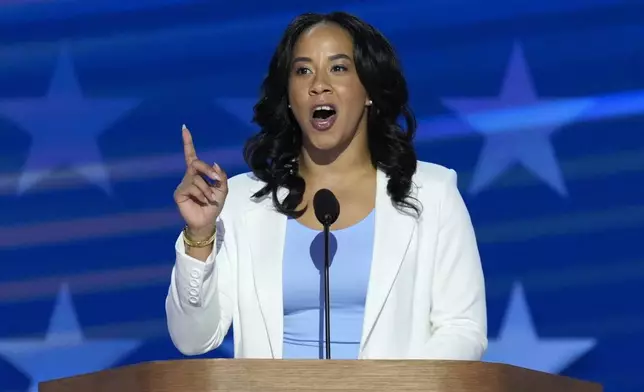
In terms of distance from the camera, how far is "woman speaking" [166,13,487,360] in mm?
2461

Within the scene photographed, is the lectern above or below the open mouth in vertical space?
below

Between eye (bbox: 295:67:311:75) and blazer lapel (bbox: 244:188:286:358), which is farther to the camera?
eye (bbox: 295:67:311:75)

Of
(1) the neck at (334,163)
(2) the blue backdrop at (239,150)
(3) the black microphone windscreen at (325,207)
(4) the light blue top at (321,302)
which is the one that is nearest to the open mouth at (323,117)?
(1) the neck at (334,163)

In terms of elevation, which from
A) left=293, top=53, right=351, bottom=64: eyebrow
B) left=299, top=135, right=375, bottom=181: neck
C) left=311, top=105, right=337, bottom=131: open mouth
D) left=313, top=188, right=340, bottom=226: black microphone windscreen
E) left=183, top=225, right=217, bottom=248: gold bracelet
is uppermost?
left=293, top=53, right=351, bottom=64: eyebrow

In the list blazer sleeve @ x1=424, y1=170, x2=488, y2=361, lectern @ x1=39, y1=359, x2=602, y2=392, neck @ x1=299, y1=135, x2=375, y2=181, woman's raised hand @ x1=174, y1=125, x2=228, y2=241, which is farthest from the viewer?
neck @ x1=299, y1=135, x2=375, y2=181

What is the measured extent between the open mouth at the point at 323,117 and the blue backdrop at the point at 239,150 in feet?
2.24

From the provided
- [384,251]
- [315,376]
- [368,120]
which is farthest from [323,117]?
[315,376]

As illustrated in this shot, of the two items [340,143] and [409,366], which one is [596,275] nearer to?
[340,143]

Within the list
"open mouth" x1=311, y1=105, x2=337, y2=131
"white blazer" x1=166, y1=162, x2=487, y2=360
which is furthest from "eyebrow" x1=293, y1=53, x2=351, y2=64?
"white blazer" x1=166, y1=162, x2=487, y2=360

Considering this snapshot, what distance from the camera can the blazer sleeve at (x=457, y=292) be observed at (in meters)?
2.44

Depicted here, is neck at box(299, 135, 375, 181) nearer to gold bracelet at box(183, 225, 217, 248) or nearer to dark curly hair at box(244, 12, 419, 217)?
dark curly hair at box(244, 12, 419, 217)

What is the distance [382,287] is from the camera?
8.19 feet

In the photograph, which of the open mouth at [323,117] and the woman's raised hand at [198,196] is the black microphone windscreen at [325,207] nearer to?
the woman's raised hand at [198,196]

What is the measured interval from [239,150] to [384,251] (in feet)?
3.05
